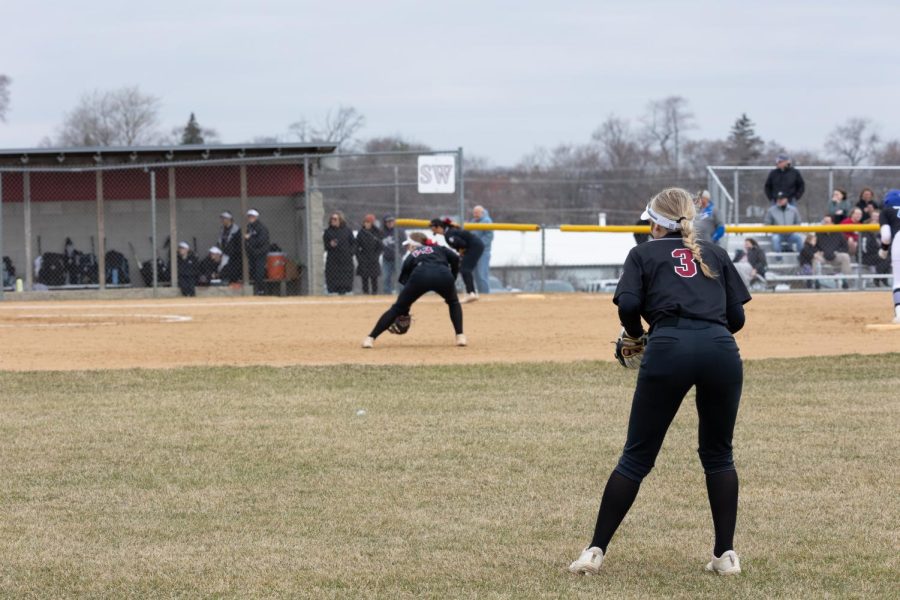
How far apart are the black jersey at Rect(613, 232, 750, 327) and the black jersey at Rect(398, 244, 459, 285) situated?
31.0 ft

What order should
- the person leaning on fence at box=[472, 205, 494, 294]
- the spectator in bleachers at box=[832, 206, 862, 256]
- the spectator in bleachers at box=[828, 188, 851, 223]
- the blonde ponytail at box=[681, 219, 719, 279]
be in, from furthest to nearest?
1. the spectator in bleachers at box=[828, 188, 851, 223]
2. the person leaning on fence at box=[472, 205, 494, 294]
3. the spectator in bleachers at box=[832, 206, 862, 256]
4. the blonde ponytail at box=[681, 219, 719, 279]

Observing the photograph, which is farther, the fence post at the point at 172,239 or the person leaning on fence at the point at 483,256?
Answer: the fence post at the point at 172,239

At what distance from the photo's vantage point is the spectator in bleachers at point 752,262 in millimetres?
23594

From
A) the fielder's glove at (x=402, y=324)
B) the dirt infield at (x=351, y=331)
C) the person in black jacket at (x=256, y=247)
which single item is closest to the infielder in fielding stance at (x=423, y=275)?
the fielder's glove at (x=402, y=324)

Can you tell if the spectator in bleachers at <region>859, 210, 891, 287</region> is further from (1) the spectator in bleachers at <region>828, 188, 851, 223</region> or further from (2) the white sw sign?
(2) the white sw sign

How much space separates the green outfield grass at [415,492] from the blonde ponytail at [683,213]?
143 cm

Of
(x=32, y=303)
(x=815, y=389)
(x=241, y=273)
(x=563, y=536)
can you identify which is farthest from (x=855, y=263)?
(x=563, y=536)

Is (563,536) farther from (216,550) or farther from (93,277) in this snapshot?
(93,277)

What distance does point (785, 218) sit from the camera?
79.7 feet

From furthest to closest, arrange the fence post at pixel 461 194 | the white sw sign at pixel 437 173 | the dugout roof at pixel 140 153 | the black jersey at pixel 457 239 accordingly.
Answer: the dugout roof at pixel 140 153 → the white sw sign at pixel 437 173 → the fence post at pixel 461 194 → the black jersey at pixel 457 239

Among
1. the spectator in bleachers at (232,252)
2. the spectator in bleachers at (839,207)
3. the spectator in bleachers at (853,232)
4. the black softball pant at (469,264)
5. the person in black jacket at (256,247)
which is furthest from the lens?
the spectator in bleachers at (232,252)

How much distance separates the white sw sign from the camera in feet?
76.0

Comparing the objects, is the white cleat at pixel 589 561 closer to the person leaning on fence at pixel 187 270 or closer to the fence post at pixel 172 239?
the person leaning on fence at pixel 187 270

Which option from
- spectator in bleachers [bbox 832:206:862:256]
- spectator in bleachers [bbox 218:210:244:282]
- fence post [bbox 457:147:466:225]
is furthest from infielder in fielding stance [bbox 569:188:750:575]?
spectator in bleachers [bbox 218:210:244:282]
